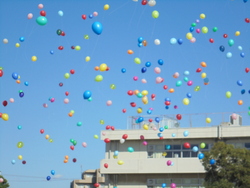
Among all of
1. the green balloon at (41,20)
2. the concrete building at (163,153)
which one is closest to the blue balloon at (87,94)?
the green balloon at (41,20)

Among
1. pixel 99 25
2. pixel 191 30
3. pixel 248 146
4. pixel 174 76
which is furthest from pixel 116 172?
pixel 99 25

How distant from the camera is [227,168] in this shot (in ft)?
84.8

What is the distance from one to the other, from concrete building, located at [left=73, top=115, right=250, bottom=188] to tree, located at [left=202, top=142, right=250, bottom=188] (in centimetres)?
747

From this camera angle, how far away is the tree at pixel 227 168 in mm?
25484

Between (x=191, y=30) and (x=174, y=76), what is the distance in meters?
2.48

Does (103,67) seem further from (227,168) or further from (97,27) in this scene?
(227,168)

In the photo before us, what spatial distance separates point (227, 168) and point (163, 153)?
983cm

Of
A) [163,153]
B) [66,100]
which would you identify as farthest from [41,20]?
[163,153]

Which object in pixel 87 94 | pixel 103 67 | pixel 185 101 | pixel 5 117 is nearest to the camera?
pixel 87 94

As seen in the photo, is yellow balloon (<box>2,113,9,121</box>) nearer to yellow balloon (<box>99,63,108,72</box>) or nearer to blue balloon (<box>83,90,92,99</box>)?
blue balloon (<box>83,90,92,99</box>)

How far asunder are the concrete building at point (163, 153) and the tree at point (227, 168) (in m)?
7.47

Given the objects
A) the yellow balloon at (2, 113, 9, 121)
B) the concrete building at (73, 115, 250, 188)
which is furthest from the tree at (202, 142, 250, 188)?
the yellow balloon at (2, 113, 9, 121)

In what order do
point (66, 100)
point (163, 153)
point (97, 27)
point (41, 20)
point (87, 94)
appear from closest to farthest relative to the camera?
1. point (97, 27)
2. point (41, 20)
3. point (87, 94)
4. point (66, 100)
5. point (163, 153)

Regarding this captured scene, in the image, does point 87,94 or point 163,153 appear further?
point 163,153
